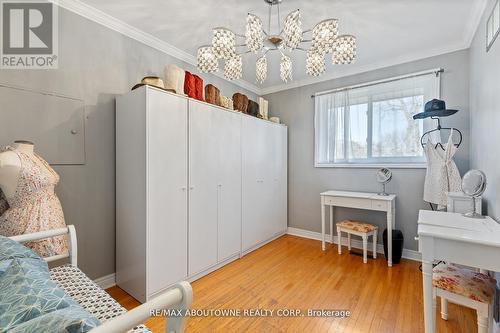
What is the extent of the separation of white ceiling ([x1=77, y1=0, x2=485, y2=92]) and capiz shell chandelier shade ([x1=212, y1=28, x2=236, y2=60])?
62 cm

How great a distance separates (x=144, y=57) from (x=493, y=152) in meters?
3.22

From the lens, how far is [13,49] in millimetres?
1768

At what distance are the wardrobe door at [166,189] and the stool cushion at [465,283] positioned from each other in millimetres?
2042

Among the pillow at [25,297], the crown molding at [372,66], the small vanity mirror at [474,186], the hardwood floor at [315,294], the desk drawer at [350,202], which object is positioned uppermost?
the crown molding at [372,66]

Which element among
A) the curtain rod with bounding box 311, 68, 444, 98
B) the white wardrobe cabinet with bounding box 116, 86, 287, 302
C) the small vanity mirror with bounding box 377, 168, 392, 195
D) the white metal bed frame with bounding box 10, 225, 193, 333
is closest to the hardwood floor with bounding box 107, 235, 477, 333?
the white wardrobe cabinet with bounding box 116, 86, 287, 302

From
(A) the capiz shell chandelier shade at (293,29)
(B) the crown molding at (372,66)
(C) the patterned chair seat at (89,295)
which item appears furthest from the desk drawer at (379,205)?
(C) the patterned chair seat at (89,295)

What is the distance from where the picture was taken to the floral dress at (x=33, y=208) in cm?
149

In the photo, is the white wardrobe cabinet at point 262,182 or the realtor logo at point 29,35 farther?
the white wardrobe cabinet at point 262,182

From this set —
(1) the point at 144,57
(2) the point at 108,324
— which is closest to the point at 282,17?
(1) the point at 144,57

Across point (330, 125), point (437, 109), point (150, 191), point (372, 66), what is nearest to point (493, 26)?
point (437, 109)

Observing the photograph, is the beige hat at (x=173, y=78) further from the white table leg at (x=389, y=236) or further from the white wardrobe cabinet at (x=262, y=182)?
the white table leg at (x=389, y=236)

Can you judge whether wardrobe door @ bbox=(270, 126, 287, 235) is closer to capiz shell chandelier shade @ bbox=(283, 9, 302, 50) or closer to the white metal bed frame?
capiz shell chandelier shade @ bbox=(283, 9, 302, 50)

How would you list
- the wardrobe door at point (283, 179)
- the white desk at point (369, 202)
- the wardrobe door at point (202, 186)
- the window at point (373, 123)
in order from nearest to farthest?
the wardrobe door at point (202, 186), the white desk at point (369, 202), the window at point (373, 123), the wardrobe door at point (283, 179)

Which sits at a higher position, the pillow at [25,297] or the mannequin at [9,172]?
the mannequin at [9,172]
